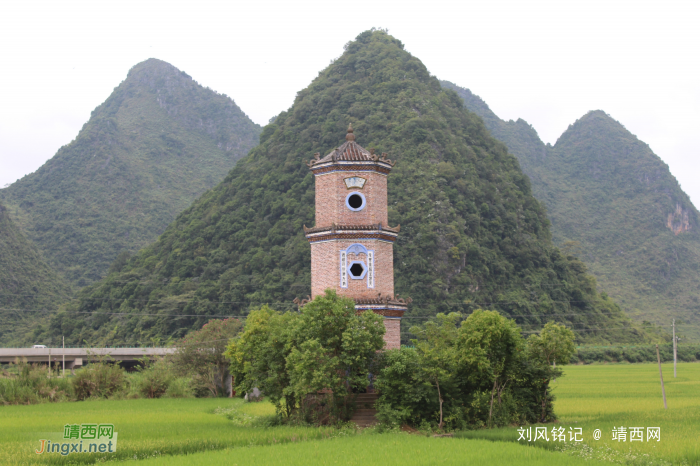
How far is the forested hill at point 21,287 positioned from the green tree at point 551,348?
197ft

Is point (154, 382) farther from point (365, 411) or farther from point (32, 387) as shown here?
point (365, 411)

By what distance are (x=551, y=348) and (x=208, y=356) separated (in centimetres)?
1987

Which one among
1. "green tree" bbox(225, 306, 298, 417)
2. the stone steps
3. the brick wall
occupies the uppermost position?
the brick wall

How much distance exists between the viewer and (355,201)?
24.6m

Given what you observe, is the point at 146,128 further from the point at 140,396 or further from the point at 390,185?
the point at 140,396

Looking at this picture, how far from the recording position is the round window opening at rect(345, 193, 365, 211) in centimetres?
2439

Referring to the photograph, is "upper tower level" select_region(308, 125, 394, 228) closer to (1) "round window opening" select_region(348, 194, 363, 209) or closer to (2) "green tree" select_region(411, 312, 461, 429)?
(1) "round window opening" select_region(348, 194, 363, 209)

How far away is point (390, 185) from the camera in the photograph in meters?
70.7

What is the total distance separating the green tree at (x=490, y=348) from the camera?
2081 centimetres

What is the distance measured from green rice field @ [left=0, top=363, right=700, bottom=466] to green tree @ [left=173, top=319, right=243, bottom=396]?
269 inches

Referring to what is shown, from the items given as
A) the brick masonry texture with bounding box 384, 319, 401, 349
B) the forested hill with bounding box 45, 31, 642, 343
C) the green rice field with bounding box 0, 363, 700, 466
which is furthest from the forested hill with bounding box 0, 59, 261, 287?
the brick masonry texture with bounding box 384, 319, 401, 349

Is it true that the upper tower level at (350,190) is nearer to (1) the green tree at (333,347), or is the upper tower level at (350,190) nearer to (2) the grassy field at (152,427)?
(1) the green tree at (333,347)

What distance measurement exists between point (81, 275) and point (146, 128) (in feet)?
215

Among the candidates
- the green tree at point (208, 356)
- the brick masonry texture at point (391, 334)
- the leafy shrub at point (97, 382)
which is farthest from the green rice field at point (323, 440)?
the green tree at point (208, 356)
